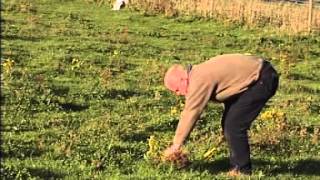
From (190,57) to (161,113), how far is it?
529 cm

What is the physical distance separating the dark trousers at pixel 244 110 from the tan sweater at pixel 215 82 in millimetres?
96

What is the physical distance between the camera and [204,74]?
726cm

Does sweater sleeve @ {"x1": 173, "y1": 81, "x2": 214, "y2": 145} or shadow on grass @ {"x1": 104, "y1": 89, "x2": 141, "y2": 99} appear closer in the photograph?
sweater sleeve @ {"x1": 173, "y1": 81, "x2": 214, "y2": 145}

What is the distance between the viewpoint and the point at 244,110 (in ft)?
24.6

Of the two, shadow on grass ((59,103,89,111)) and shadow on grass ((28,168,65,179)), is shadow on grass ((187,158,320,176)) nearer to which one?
shadow on grass ((28,168,65,179))

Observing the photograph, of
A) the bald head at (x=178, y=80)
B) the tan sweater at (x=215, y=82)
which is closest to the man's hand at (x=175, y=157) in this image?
the tan sweater at (x=215, y=82)

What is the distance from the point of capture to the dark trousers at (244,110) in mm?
7473

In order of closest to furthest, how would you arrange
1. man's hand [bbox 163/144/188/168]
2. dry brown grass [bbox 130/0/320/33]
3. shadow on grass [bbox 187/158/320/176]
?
man's hand [bbox 163/144/188/168] < shadow on grass [bbox 187/158/320/176] < dry brown grass [bbox 130/0/320/33]

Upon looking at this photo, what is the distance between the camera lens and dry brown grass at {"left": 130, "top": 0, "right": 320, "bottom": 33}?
21.7m

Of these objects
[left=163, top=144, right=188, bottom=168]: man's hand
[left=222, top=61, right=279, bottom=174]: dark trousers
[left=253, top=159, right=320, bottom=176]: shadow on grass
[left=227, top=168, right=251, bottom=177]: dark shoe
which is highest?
[left=222, top=61, right=279, bottom=174]: dark trousers

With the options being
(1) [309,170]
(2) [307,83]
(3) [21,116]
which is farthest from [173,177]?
(2) [307,83]

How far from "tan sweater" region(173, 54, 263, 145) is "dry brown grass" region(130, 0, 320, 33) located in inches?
551

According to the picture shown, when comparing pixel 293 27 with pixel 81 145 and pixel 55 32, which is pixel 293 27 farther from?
pixel 81 145

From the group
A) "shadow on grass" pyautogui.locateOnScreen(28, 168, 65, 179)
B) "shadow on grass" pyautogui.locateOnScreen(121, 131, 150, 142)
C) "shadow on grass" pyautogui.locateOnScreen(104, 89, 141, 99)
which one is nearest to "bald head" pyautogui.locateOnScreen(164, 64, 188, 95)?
"shadow on grass" pyautogui.locateOnScreen(28, 168, 65, 179)
